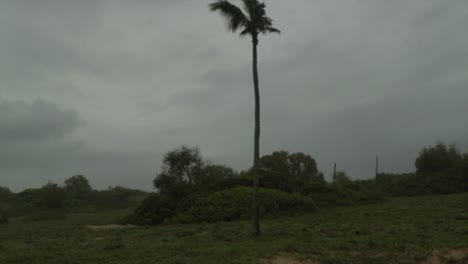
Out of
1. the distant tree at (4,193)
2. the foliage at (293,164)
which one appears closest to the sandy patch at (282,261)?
the foliage at (293,164)

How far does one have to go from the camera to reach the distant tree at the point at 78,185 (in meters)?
62.7

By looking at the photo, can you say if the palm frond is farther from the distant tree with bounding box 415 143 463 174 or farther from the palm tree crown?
the distant tree with bounding box 415 143 463 174

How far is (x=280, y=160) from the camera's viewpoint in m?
54.4

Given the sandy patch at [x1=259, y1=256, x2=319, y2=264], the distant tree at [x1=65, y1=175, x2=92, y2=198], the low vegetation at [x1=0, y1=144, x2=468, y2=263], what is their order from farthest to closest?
the distant tree at [x1=65, y1=175, x2=92, y2=198] → the low vegetation at [x1=0, y1=144, x2=468, y2=263] → the sandy patch at [x1=259, y1=256, x2=319, y2=264]

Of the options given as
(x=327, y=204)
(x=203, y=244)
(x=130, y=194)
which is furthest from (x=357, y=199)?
(x=130, y=194)

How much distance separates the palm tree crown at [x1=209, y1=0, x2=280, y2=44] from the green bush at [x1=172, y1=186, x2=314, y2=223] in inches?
493

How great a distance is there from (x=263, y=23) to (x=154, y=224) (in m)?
15.5

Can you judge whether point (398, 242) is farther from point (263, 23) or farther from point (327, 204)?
point (327, 204)

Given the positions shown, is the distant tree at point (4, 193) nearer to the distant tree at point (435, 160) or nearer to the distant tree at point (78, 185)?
the distant tree at point (78, 185)

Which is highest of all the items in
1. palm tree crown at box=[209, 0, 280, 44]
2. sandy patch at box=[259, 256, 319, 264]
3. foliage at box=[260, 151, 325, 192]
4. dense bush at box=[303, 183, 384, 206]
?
palm tree crown at box=[209, 0, 280, 44]

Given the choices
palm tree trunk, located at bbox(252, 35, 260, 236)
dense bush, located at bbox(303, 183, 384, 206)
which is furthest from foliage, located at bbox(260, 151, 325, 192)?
palm tree trunk, located at bbox(252, 35, 260, 236)

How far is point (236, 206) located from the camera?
25859mm

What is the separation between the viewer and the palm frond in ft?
51.9

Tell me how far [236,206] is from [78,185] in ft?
168
